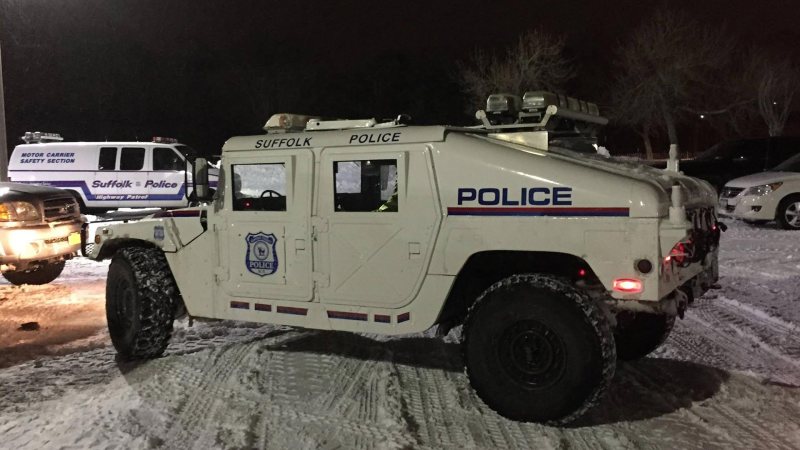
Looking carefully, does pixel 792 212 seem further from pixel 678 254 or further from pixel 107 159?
pixel 107 159

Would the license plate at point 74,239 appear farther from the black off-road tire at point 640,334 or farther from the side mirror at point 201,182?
the black off-road tire at point 640,334

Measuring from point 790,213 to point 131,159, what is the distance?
626 inches

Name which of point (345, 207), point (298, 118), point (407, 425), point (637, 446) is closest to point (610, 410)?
point (637, 446)

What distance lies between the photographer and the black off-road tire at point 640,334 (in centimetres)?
570

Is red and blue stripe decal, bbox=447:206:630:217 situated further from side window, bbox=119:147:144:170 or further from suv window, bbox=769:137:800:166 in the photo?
suv window, bbox=769:137:800:166

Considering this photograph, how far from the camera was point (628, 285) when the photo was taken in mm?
4215

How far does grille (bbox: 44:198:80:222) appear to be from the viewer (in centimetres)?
890

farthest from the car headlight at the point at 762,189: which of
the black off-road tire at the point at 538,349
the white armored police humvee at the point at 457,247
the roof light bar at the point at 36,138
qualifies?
the roof light bar at the point at 36,138

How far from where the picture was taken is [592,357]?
4.25 meters

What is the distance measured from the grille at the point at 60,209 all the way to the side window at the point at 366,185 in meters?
5.47

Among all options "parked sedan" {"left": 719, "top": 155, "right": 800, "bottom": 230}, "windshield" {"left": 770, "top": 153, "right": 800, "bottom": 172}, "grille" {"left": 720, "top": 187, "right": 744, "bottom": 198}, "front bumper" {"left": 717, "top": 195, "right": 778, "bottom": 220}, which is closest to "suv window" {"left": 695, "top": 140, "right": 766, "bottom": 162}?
"windshield" {"left": 770, "top": 153, "right": 800, "bottom": 172}

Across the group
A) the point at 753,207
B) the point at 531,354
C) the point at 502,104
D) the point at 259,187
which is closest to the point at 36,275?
the point at 259,187

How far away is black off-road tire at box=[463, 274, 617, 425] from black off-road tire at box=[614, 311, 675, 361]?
4.64 ft

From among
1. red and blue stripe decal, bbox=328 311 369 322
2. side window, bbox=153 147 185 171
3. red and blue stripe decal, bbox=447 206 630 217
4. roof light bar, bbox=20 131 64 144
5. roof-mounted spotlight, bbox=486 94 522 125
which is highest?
roof light bar, bbox=20 131 64 144
